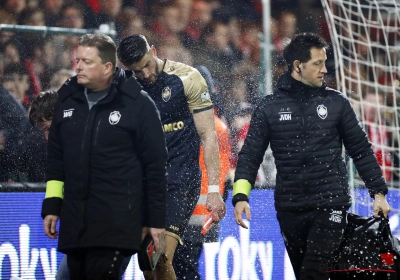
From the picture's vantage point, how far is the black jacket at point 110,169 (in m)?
4.35

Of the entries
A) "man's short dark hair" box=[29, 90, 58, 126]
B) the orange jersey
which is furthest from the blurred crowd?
"man's short dark hair" box=[29, 90, 58, 126]

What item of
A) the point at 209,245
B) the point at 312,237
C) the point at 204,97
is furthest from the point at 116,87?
the point at 209,245

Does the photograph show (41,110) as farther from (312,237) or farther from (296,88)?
(312,237)

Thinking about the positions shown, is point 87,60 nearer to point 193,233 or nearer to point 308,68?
point 308,68

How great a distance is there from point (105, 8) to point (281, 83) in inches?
124

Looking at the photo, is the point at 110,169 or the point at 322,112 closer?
the point at 110,169

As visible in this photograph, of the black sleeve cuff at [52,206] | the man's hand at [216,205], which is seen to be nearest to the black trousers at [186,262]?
the man's hand at [216,205]

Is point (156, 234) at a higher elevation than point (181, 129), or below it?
below

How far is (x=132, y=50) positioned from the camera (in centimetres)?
541

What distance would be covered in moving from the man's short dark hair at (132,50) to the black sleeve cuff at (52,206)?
1231 millimetres

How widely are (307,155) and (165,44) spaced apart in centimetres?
332

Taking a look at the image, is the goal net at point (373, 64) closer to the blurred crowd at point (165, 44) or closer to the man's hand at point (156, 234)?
the blurred crowd at point (165, 44)

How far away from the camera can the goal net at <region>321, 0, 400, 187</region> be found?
28.0 feet

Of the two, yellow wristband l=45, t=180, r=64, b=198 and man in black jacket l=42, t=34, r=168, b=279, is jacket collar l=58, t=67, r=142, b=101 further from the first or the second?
yellow wristband l=45, t=180, r=64, b=198
